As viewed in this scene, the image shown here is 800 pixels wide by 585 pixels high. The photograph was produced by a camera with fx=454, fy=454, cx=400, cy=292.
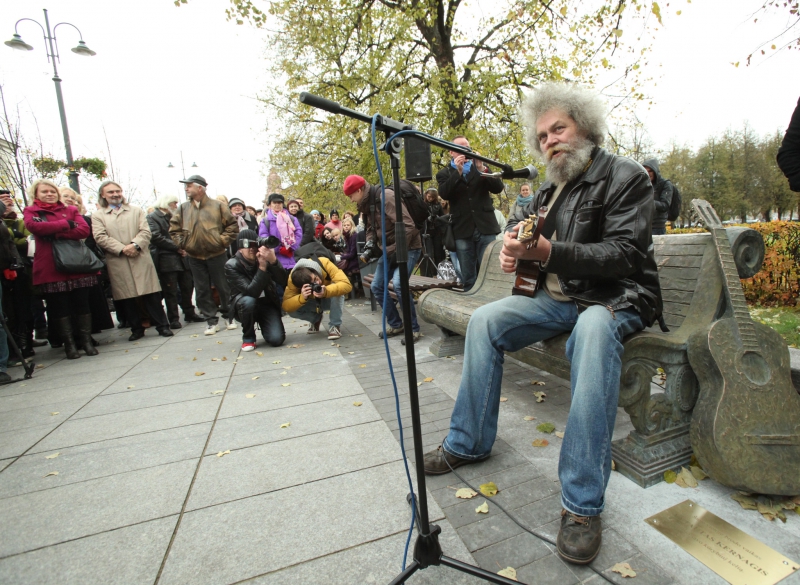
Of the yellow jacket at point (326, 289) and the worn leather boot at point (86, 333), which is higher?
the yellow jacket at point (326, 289)

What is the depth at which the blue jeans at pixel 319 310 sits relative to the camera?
18.8 ft

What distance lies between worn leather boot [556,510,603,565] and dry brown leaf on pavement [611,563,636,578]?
8 centimetres

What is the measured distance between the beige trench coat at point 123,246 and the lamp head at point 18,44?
297 inches

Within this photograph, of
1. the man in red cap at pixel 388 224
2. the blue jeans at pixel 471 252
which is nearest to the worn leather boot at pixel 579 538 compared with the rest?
the man in red cap at pixel 388 224

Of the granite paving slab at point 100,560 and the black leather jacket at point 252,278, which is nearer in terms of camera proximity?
the granite paving slab at point 100,560

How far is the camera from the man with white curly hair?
5.87 feet

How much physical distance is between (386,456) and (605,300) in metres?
1.42

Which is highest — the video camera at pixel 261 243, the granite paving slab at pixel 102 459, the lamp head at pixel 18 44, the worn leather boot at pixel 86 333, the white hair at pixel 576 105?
the lamp head at pixel 18 44

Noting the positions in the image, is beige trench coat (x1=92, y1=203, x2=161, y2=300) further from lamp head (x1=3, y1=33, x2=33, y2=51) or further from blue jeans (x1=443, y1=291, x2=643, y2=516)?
lamp head (x1=3, y1=33, x2=33, y2=51)

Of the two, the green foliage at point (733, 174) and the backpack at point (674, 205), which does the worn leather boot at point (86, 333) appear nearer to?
the backpack at point (674, 205)

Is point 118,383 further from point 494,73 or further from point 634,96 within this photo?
point 634,96

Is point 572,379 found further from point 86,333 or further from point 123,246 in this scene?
point 123,246

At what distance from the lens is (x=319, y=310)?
19.4 ft

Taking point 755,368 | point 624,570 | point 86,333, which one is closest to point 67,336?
point 86,333
